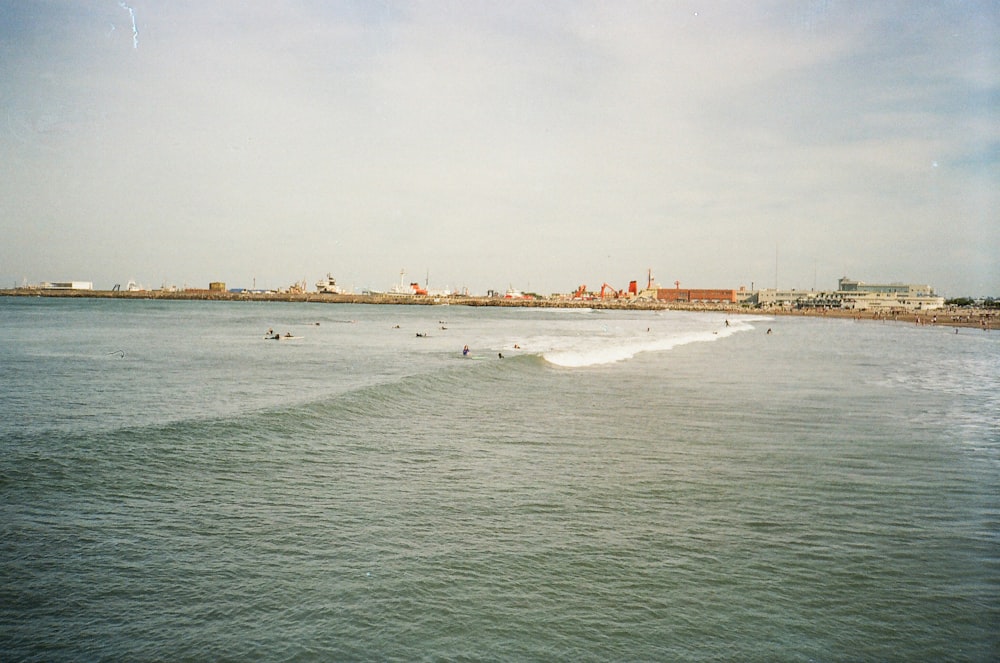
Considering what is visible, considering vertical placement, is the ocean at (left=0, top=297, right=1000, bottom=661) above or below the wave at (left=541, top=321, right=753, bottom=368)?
below

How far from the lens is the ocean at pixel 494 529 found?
264 inches

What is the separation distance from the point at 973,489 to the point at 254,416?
16367 mm

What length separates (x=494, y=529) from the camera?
9.50 meters

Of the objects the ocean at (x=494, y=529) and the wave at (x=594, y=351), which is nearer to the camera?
the ocean at (x=494, y=529)

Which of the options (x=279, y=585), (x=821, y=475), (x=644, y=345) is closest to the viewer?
(x=279, y=585)

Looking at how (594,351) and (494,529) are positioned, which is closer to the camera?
(494,529)

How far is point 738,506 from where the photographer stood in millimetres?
10625

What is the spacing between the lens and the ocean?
6695mm

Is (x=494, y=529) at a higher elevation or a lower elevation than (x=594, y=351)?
lower

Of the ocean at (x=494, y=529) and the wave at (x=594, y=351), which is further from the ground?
the wave at (x=594, y=351)

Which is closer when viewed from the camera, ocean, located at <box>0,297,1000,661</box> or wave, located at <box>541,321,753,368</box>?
ocean, located at <box>0,297,1000,661</box>

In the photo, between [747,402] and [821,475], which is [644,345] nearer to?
[747,402]

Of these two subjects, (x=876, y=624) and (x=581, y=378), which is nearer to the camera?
(x=876, y=624)

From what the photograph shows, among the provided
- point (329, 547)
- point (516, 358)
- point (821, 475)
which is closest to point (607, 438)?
point (821, 475)
